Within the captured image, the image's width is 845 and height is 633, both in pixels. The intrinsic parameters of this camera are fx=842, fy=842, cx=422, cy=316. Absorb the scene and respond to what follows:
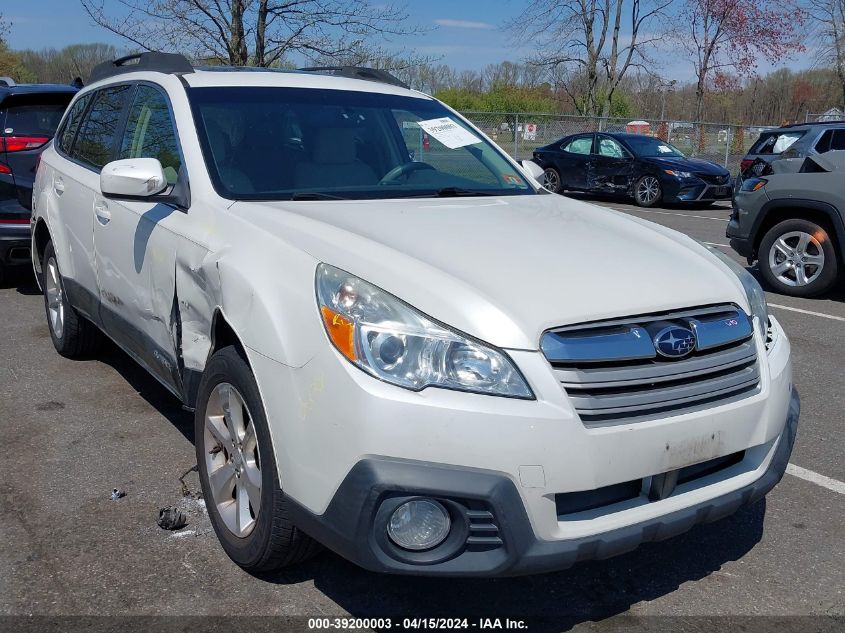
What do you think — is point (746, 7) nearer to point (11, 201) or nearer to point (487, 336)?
point (11, 201)

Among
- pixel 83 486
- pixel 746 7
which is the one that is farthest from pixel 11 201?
pixel 746 7

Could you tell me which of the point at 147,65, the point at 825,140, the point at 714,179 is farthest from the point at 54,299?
the point at 714,179

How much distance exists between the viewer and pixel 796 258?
7895 mm

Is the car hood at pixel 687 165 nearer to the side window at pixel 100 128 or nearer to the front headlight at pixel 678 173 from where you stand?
the front headlight at pixel 678 173

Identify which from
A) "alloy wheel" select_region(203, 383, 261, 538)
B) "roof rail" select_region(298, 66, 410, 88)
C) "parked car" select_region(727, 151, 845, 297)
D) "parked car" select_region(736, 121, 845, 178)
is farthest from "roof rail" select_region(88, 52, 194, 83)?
"parked car" select_region(736, 121, 845, 178)

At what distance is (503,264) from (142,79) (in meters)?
2.50

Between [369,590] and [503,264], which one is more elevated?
[503,264]

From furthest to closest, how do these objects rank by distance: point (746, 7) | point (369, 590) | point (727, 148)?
point (746, 7), point (727, 148), point (369, 590)

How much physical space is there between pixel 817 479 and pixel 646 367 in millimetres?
1902

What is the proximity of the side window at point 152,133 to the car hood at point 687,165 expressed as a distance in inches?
→ 536

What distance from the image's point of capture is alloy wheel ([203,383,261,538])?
2781mm

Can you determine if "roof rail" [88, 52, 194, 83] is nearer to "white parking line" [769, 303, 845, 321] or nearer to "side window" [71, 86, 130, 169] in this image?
"side window" [71, 86, 130, 169]

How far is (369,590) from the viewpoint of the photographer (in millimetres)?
2875

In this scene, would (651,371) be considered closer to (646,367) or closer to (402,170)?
(646,367)
